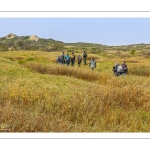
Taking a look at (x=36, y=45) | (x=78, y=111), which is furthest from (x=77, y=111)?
(x=36, y=45)

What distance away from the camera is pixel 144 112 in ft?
27.7

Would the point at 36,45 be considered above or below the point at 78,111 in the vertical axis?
above

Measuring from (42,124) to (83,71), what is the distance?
55.7 ft

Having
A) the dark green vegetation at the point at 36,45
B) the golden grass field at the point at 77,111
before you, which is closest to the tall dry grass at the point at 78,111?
the golden grass field at the point at 77,111

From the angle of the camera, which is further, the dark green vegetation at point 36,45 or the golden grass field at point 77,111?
the dark green vegetation at point 36,45

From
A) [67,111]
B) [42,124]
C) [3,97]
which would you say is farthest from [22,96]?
[42,124]

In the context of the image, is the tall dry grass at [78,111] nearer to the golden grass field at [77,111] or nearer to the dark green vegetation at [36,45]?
the golden grass field at [77,111]

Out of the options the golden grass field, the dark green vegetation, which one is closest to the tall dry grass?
the golden grass field

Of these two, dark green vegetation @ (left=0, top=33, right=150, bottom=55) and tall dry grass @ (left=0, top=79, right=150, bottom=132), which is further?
dark green vegetation @ (left=0, top=33, right=150, bottom=55)

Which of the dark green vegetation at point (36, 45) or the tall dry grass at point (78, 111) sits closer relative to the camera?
the tall dry grass at point (78, 111)

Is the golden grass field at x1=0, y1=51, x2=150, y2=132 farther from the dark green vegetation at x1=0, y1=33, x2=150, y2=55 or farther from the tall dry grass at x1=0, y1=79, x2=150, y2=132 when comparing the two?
the dark green vegetation at x1=0, y1=33, x2=150, y2=55

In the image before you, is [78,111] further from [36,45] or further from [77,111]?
[36,45]

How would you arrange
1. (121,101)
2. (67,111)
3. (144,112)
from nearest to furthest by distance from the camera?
(67,111) → (144,112) → (121,101)
